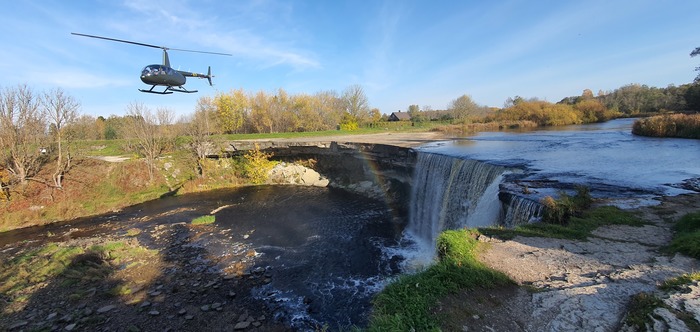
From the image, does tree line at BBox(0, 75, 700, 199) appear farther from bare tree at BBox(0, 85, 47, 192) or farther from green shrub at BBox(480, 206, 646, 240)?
green shrub at BBox(480, 206, 646, 240)

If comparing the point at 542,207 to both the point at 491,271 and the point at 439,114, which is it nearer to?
the point at 491,271

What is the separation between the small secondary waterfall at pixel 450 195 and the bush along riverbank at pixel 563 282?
4164mm

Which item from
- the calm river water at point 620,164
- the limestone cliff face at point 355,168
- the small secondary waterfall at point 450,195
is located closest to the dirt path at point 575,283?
the small secondary waterfall at point 450,195

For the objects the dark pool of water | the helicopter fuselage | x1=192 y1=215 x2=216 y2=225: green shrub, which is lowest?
the dark pool of water

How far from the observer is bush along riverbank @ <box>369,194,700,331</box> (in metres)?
4.52

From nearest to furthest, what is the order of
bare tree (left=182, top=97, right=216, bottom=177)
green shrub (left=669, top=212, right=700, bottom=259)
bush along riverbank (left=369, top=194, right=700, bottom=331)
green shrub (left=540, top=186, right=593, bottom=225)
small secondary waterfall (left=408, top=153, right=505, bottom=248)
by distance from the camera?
bush along riverbank (left=369, top=194, right=700, bottom=331) → green shrub (left=669, top=212, right=700, bottom=259) → green shrub (left=540, top=186, right=593, bottom=225) → small secondary waterfall (left=408, top=153, right=505, bottom=248) → bare tree (left=182, top=97, right=216, bottom=177)

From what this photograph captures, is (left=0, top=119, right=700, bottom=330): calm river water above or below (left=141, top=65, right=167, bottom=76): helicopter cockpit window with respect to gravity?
below

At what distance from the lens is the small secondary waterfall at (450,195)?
13.6 meters

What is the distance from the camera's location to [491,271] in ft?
20.7

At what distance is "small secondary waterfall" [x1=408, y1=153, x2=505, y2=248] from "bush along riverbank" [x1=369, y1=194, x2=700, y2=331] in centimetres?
416

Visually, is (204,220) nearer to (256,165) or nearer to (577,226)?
(256,165)

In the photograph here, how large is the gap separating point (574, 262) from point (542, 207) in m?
3.12

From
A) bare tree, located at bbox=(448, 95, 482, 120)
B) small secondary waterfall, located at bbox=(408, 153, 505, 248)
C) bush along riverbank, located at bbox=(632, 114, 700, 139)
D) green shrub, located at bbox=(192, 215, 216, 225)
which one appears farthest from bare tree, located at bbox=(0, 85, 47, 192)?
bare tree, located at bbox=(448, 95, 482, 120)

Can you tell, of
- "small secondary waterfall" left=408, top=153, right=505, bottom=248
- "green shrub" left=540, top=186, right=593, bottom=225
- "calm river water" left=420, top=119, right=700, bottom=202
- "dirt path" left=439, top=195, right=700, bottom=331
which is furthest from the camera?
"small secondary waterfall" left=408, top=153, right=505, bottom=248
